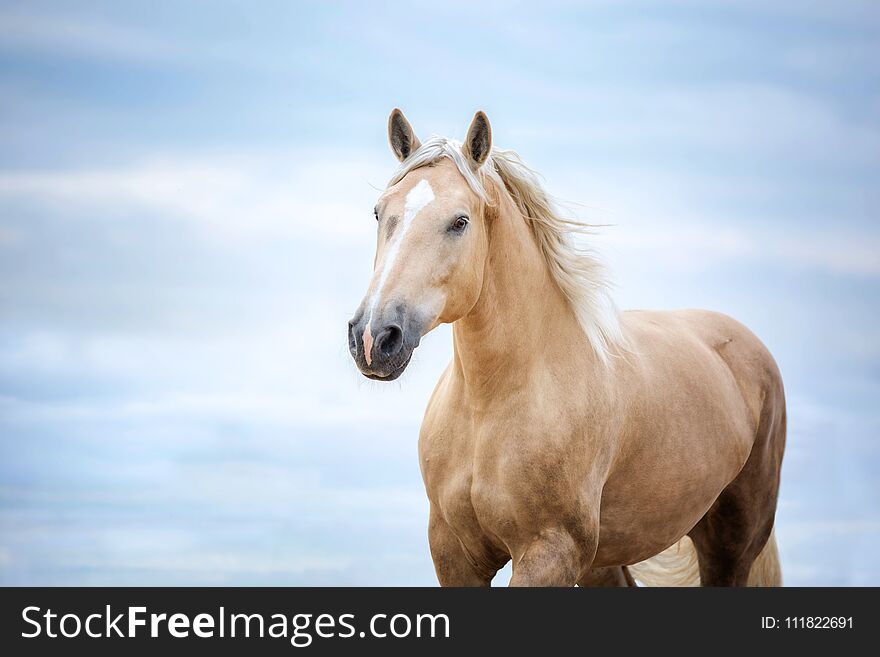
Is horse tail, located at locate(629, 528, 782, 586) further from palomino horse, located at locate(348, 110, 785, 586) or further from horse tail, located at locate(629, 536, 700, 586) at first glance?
palomino horse, located at locate(348, 110, 785, 586)

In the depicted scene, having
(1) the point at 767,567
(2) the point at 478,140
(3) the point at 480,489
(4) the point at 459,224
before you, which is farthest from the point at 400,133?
(1) the point at 767,567

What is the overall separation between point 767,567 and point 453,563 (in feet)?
9.87

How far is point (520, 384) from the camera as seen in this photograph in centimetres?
595

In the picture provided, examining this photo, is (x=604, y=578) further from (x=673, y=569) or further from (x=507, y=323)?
(x=507, y=323)

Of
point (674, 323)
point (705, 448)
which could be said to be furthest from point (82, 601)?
point (674, 323)

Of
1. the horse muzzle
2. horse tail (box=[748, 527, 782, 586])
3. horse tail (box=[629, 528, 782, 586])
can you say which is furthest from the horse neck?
horse tail (box=[748, 527, 782, 586])

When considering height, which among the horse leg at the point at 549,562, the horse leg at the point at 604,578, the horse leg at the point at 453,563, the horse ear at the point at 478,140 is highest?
the horse ear at the point at 478,140

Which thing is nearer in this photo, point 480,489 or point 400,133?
point 480,489

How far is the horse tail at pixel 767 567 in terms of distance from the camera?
8.29 meters

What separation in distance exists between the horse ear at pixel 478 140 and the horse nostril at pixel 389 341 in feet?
3.60

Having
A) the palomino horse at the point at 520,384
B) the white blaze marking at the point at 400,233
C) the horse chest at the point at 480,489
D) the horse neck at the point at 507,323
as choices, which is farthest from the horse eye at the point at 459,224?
the horse chest at the point at 480,489

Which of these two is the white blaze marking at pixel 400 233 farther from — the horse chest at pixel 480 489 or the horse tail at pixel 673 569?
the horse tail at pixel 673 569

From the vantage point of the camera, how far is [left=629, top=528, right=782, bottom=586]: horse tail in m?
8.34

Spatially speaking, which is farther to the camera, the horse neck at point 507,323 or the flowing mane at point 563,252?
the flowing mane at point 563,252
